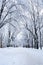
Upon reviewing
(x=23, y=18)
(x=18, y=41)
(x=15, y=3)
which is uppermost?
(x=15, y=3)

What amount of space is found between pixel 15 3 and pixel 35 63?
11.7 m

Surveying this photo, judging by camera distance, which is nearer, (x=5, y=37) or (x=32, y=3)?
(x=32, y=3)

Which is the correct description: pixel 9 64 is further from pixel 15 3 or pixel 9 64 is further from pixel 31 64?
pixel 15 3

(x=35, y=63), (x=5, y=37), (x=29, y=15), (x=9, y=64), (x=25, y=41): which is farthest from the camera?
(x=25, y=41)

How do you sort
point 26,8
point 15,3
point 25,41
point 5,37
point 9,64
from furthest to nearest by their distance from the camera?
1. point 25,41
2. point 5,37
3. point 26,8
4. point 15,3
5. point 9,64

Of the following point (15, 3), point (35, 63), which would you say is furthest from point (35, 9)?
point (35, 63)

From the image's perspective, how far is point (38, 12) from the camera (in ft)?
77.9

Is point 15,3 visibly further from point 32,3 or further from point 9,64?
point 9,64

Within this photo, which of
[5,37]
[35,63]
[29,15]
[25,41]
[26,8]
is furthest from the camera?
[25,41]

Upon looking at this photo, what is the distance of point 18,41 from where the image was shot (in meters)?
46.7

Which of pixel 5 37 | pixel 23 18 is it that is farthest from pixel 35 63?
pixel 5 37

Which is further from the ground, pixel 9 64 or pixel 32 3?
pixel 32 3

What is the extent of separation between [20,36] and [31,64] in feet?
115

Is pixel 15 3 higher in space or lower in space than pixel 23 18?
higher
